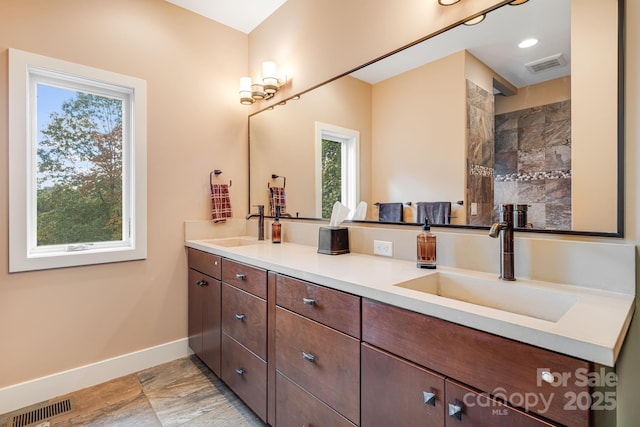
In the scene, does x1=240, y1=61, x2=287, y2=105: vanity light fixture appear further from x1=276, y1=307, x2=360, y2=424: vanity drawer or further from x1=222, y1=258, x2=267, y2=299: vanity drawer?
x1=276, y1=307, x2=360, y2=424: vanity drawer

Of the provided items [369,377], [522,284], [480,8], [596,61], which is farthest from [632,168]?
[369,377]

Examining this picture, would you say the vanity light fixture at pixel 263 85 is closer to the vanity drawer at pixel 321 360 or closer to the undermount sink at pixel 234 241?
the undermount sink at pixel 234 241

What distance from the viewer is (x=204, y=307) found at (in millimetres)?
2266


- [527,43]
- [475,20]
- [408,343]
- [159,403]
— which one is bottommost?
[159,403]

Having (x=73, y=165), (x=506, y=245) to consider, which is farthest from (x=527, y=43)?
(x=73, y=165)

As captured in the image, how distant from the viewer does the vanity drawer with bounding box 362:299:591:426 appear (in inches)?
27.7

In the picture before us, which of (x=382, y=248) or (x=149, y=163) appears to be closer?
(x=382, y=248)

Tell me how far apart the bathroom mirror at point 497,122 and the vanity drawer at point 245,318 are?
83 cm

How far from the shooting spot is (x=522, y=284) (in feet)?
3.77

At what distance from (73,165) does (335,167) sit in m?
1.77

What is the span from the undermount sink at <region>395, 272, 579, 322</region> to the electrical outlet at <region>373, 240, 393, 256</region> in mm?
382

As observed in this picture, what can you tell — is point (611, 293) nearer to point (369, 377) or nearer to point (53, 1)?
point (369, 377)

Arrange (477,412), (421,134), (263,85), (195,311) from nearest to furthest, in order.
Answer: (477,412) < (421,134) < (195,311) < (263,85)

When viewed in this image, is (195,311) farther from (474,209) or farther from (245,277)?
(474,209)
